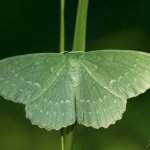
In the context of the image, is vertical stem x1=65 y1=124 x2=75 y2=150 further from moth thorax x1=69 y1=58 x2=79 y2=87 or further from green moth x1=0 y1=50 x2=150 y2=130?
moth thorax x1=69 y1=58 x2=79 y2=87

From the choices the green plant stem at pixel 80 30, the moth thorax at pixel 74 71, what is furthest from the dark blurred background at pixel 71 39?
the green plant stem at pixel 80 30

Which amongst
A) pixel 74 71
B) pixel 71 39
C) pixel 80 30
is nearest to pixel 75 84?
pixel 74 71

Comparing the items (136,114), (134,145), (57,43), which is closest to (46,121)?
(134,145)

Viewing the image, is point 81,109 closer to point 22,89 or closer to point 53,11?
point 22,89

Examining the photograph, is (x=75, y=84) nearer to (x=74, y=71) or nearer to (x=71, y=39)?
(x=74, y=71)

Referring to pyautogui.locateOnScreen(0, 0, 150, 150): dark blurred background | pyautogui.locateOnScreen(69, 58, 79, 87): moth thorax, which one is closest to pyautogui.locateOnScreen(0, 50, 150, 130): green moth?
pyautogui.locateOnScreen(69, 58, 79, 87): moth thorax

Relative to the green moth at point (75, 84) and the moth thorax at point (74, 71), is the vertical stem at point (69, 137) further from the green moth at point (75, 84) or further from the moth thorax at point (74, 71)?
the moth thorax at point (74, 71)
